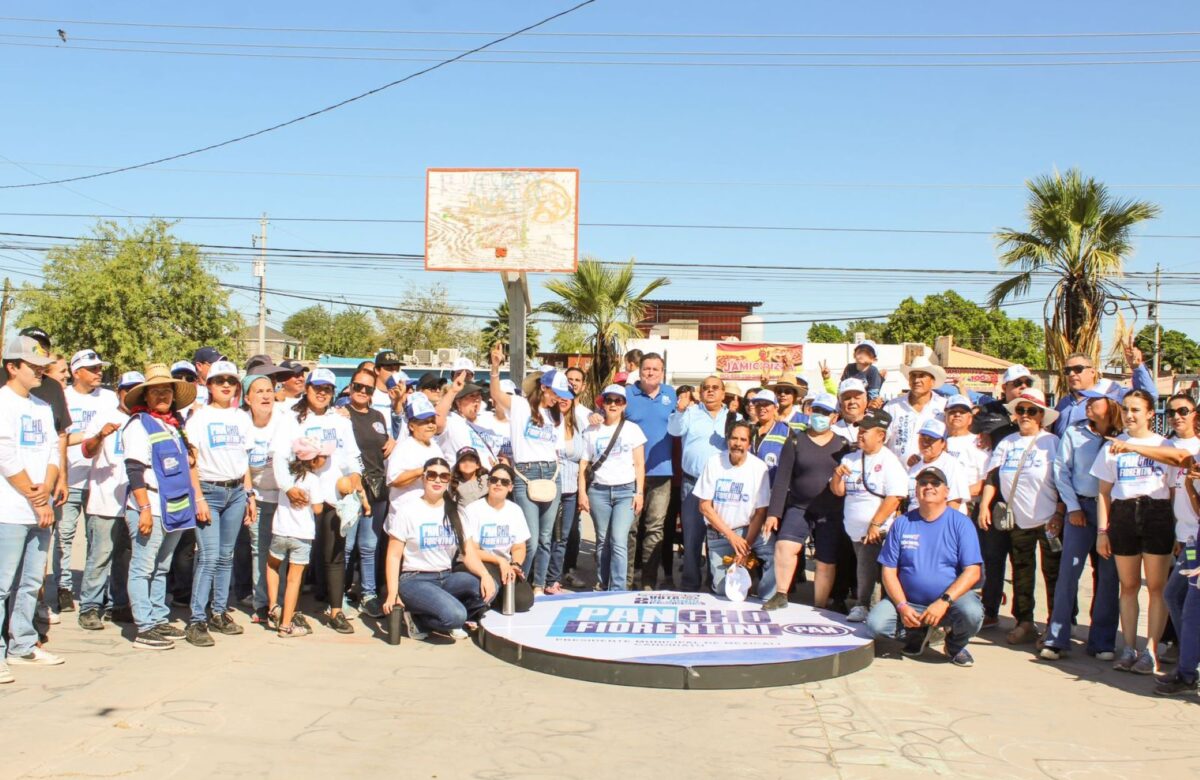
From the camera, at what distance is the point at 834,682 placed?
6203 mm

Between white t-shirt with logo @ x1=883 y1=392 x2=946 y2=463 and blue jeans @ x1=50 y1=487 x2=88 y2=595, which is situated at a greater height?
white t-shirt with logo @ x1=883 y1=392 x2=946 y2=463

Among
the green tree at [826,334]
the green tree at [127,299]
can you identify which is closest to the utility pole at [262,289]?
the green tree at [127,299]

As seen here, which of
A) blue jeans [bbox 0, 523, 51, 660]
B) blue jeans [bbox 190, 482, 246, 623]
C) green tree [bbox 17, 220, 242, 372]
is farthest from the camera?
green tree [bbox 17, 220, 242, 372]

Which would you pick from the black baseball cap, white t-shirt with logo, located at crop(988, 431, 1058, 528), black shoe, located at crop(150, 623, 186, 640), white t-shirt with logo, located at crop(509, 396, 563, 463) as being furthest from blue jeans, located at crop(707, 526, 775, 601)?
black shoe, located at crop(150, 623, 186, 640)

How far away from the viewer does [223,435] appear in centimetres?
708

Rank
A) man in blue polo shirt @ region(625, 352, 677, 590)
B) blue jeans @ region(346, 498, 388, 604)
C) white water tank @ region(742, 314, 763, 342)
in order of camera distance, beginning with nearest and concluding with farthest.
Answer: blue jeans @ region(346, 498, 388, 604), man in blue polo shirt @ region(625, 352, 677, 590), white water tank @ region(742, 314, 763, 342)

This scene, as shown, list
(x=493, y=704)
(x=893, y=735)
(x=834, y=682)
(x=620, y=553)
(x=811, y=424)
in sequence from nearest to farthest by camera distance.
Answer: (x=893, y=735), (x=493, y=704), (x=834, y=682), (x=811, y=424), (x=620, y=553)

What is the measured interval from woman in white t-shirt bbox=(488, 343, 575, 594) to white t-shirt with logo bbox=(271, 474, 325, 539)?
1.85 metres

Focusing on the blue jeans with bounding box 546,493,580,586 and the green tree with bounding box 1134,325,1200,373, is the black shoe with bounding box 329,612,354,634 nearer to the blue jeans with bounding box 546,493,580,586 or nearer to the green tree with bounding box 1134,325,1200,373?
the blue jeans with bounding box 546,493,580,586

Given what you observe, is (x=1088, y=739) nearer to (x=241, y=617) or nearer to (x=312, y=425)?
(x=312, y=425)

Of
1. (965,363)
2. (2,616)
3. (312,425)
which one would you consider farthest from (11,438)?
(965,363)

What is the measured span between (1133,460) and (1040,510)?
0.90 meters

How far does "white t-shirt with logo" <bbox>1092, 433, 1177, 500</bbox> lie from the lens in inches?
256

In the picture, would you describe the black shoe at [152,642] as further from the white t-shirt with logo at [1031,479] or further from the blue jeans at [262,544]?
the white t-shirt with logo at [1031,479]
